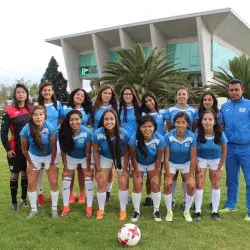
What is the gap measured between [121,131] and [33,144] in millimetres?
1257

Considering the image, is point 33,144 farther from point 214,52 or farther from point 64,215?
point 214,52

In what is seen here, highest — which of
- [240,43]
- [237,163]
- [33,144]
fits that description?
[240,43]

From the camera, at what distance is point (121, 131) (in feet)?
15.6

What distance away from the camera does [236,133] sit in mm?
5012

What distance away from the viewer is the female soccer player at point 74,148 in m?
4.80

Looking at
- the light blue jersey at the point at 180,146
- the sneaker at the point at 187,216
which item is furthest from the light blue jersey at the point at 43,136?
the sneaker at the point at 187,216

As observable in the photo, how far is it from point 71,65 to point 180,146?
143ft

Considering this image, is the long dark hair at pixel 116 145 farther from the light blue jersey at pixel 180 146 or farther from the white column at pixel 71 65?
the white column at pixel 71 65

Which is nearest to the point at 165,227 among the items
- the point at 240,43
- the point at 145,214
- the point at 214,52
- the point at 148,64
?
the point at 145,214

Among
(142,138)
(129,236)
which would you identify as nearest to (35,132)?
(142,138)

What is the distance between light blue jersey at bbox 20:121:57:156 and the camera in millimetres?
4672

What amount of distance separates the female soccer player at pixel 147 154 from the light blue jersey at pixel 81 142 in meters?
0.68

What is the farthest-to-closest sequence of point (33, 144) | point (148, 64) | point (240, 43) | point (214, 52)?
point (240, 43), point (214, 52), point (148, 64), point (33, 144)

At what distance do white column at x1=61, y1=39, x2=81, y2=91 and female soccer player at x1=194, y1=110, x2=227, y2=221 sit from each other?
140 ft
